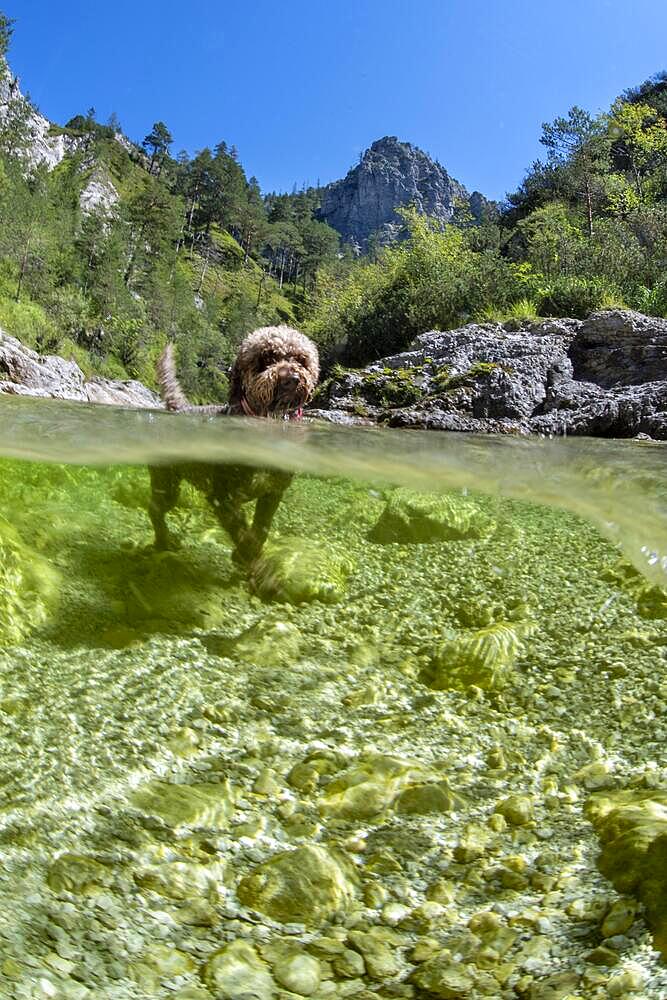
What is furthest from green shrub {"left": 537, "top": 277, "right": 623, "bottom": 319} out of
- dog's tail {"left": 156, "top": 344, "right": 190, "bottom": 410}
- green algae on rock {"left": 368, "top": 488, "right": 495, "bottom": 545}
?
green algae on rock {"left": 368, "top": 488, "right": 495, "bottom": 545}

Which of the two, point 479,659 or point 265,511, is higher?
point 265,511

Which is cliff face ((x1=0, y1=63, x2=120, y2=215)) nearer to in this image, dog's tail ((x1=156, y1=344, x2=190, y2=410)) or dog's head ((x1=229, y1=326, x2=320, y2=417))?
dog's tail ((x1=156, y1=344, x2=190, y2=410))

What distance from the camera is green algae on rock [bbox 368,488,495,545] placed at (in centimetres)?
287

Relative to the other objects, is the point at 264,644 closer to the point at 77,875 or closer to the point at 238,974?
the point at 77,875

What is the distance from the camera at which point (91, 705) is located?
5.18ft

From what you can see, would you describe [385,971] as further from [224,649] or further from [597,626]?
[597,626]

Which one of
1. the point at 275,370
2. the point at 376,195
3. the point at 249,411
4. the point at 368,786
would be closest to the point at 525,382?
the point at 249,411

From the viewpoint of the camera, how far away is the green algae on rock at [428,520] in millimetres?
2869

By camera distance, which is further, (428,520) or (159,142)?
(159,142)

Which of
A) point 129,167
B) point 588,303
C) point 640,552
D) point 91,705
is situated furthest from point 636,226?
point 129,167

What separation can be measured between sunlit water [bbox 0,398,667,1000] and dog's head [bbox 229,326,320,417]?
127 inches

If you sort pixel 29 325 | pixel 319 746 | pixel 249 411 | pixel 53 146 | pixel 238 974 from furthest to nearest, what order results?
pixel 53 146
pixel 29 325
pixel 249 411
pixel 319 746
pixel 238 974

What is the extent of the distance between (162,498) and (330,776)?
7.06ft

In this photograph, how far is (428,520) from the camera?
10.00ft
